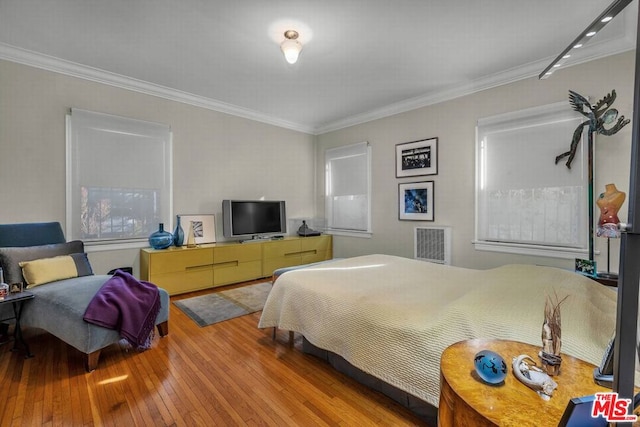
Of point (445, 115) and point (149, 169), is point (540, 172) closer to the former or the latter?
point (445, 115)

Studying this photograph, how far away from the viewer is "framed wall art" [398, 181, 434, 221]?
13.0 feet

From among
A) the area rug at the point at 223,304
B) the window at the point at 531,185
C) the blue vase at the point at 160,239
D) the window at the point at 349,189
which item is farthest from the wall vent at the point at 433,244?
the blue vase at the point at 160,239

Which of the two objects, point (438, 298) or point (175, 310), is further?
point (175, 310)

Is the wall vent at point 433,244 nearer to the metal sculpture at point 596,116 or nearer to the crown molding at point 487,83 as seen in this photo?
the metal sculpture at point 596,116

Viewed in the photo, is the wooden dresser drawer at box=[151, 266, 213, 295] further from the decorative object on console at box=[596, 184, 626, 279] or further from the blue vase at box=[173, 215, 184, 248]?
the decorative object on console at box=[596, 184, 626, 279]

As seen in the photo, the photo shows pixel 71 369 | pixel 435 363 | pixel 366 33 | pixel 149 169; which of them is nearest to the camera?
pixel 435 363

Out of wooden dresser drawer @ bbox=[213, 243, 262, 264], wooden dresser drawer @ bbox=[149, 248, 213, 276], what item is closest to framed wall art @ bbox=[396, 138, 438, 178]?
wooden dresser drawer @ bbox=[213, 243, 262, 264]

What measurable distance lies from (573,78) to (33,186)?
5631mm

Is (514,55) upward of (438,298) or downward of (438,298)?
upward

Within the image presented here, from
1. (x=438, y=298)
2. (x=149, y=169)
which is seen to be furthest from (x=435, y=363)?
(x=149, y=169)

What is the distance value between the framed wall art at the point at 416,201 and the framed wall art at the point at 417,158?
0.17m

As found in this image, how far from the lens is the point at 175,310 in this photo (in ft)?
10.6

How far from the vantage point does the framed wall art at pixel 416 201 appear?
3.96 meters

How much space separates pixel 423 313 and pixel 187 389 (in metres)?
1.56
